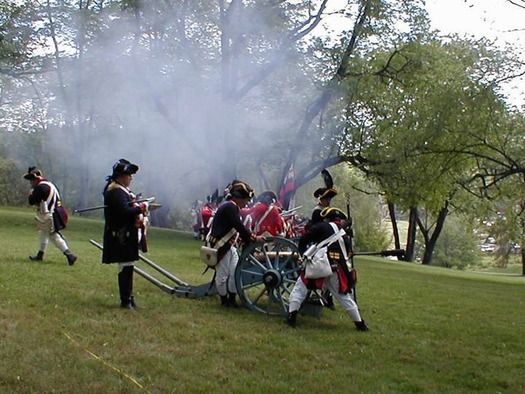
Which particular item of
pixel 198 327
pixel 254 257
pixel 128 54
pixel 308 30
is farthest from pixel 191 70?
pixel 198 327

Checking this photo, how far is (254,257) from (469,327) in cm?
260

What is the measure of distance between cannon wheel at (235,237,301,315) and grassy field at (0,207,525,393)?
0.83ft

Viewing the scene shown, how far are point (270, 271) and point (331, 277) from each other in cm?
80

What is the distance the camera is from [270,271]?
287 inches

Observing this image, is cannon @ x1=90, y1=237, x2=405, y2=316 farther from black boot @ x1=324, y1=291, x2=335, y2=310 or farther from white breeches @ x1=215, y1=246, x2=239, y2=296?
black boot @ x1=324, y1=291, x2=335, y2=310

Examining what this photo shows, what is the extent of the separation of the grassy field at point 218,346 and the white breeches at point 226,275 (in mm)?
239

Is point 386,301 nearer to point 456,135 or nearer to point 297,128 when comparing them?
point 456,135

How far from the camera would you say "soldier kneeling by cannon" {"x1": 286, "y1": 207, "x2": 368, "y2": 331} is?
6.70 meters

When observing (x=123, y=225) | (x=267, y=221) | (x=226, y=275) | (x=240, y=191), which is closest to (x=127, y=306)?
(x=123, y=225)

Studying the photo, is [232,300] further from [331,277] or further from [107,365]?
[107,365]

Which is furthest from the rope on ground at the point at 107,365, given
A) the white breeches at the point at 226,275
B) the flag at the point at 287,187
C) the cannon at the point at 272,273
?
the flag at the point at 287,187

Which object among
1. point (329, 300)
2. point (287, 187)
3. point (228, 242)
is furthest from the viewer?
point (287, 187)

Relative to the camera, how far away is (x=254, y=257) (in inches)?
294

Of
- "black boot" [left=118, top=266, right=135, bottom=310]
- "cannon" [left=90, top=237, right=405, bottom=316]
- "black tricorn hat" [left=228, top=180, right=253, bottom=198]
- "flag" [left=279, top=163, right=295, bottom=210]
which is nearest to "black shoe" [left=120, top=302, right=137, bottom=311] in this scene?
"black boot" [left=118, top=266, right=135, bottom=310]
